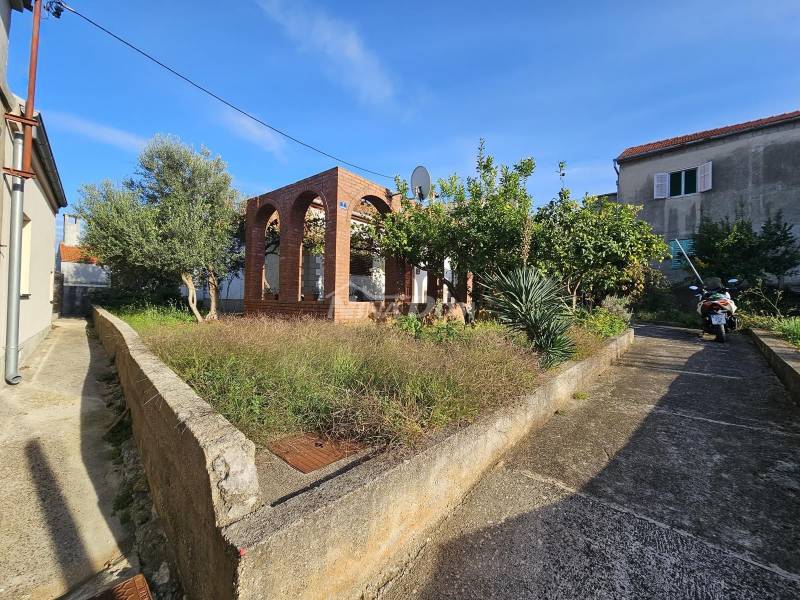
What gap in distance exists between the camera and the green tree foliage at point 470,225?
7.04 meters

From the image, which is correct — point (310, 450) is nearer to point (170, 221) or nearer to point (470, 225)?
point (470, 225)

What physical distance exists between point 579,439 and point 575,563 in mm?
1497

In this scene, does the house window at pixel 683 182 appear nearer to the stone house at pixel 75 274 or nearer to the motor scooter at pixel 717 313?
the motor scooter at pixel 717 313

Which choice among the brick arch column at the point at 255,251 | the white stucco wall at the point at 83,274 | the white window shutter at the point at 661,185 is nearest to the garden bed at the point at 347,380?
the brick arch column at the point at 255,251

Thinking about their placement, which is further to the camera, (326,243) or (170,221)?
(170,221)

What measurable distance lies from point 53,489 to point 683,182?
73.8 feet

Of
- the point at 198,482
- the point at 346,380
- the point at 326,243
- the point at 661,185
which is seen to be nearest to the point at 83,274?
the point at 326,243

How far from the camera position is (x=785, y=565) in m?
1.71

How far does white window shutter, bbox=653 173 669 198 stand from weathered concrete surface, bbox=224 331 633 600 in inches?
786

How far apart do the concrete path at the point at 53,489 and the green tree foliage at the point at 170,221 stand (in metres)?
6.12

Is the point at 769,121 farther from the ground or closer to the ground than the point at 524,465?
farther from the ground

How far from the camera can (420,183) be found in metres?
9.01

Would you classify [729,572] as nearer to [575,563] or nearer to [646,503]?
[646,503]

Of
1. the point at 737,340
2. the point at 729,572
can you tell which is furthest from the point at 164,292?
the point at 737,340
